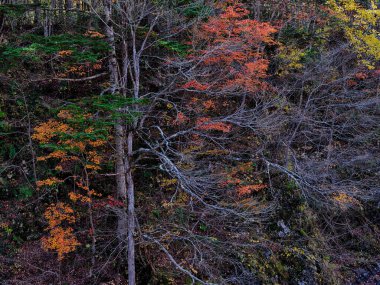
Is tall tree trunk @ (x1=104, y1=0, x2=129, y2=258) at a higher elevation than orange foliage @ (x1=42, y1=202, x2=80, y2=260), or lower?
higher

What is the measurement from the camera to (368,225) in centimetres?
1423

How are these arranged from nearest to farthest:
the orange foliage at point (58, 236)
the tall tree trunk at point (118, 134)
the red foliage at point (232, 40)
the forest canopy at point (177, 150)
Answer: the forest canopy at point (177, 150) → the tall tree trunk at point (118, 134) → the orange foliage at point (58, 236) → the red foliage at point (232, 40)

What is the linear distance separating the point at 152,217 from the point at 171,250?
3.96ft

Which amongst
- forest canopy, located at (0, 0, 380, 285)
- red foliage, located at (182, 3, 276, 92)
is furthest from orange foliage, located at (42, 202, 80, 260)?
red foliage, located at (182, 3, 276, 92)

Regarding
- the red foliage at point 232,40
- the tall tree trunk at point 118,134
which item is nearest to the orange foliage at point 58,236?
the tall tree trunk at point 118,134

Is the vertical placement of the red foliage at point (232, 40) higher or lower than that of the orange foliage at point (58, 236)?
higher

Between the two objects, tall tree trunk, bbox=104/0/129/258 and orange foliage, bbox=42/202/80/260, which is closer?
tall tree trunk, bbox=104/0/129/258

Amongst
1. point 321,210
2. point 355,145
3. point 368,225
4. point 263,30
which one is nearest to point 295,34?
point 263,30

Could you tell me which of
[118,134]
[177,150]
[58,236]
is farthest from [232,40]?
[58,236]

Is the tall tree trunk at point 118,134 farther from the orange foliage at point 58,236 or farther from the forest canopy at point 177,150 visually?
the orange foliage at point 58,236

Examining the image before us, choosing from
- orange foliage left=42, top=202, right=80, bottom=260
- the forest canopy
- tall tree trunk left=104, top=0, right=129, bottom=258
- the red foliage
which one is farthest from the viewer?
the red foliage

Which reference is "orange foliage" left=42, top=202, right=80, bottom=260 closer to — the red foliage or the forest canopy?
the forest canopy

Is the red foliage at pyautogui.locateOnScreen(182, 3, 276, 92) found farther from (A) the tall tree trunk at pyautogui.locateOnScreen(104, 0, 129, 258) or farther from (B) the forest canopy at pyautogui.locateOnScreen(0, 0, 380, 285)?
(A) the tall tree trunk at pyautogui.locateOnScreen(104, 0, 129, 258)

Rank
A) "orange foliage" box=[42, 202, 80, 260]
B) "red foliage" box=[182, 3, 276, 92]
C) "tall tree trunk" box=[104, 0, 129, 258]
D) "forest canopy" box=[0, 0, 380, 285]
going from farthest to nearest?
1. "red foliage" box=[182, 3, 276, 92]
2. "orange foliage" box=[42, 202, 80, 260]
3. "tall tree trunk" box=[104, 0, 129, 258]
4. "forest canopy" box=[0, 0, 380, 285]
